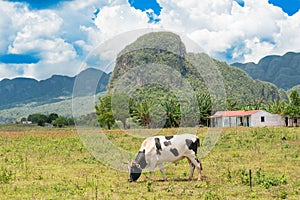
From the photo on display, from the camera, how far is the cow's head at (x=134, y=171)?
14.3 meters

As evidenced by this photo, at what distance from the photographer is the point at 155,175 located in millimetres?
15836

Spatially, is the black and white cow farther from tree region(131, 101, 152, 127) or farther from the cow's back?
tree region(131, 101, 152, 127)

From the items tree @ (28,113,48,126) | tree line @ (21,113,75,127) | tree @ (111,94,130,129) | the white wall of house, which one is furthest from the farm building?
tree @ (28,113,48,126)

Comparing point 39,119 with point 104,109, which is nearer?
point 104,109

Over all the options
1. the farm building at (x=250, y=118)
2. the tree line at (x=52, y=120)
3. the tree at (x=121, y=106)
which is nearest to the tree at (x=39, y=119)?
the tree line at (x=52, y=120)

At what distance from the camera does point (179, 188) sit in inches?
493

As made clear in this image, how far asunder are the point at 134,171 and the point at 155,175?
1735mm

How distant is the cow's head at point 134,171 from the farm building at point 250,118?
4886 cm

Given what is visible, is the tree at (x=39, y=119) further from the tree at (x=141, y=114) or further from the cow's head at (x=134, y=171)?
the cow's head at (x=134, y=171)

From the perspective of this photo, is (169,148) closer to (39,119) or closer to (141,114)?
(141,114)

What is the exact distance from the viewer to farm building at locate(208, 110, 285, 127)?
65.3 meters

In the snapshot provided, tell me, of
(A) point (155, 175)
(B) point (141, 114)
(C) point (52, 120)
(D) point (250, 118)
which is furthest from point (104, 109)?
(C) point (52, 120)

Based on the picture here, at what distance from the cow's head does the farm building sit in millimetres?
48856

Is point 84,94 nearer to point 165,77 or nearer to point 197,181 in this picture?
point 165,77
